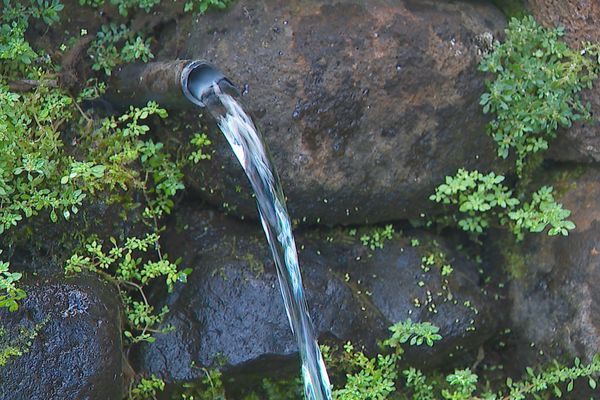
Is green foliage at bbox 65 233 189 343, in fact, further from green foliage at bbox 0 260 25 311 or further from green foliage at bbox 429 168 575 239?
green foliage at bbox 429 168 575 239

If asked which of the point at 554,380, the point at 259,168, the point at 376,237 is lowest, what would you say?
the point at 554,380

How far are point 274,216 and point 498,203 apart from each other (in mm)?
919

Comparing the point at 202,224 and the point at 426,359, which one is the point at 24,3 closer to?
the point at 202,224

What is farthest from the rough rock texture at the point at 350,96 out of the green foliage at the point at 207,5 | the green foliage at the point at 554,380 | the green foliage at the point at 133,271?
the green foliage at the point at 554,380

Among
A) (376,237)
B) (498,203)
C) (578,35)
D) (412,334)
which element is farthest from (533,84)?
(412,334)

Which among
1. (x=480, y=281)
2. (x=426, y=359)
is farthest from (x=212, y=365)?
(x=480, y=281)

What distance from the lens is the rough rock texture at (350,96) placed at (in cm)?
354

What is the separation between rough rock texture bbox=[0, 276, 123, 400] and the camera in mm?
3078

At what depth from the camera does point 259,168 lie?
3.35 meters

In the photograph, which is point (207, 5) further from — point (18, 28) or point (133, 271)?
point (133, 271)

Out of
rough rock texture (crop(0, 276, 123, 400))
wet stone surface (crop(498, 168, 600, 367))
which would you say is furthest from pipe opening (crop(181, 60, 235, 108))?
wet stone surface (crop(498, 168, 600, 367))

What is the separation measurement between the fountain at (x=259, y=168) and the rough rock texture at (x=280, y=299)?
92 millimetres

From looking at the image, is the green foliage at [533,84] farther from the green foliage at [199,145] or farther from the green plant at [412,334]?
the green foliage at [199,145]

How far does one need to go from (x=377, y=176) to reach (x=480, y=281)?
2.26 feet
